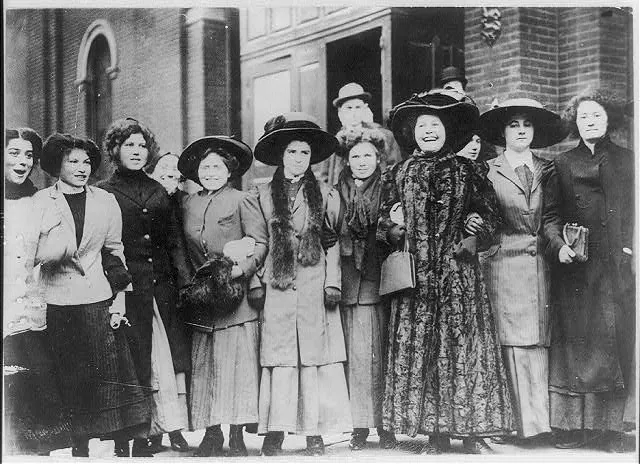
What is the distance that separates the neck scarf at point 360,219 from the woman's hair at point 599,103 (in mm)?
1381

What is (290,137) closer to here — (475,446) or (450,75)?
(450,75)

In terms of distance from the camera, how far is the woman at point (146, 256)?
5.10m

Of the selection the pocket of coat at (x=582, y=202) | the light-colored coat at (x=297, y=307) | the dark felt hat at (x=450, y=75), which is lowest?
the light-colored coat at (x=297, y=307)

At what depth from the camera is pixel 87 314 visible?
501 cm

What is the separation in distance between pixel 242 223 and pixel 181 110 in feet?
4.16

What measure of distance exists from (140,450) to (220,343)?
2.95ft

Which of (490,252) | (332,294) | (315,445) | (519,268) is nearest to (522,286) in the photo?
(519,268)

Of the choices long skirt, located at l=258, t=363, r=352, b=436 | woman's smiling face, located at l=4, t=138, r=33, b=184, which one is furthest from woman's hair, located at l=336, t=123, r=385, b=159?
woman's smiling face, located at l=4, t=138, r=33, b=184

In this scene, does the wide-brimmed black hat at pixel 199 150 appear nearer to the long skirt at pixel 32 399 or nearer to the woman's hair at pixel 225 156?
the woman's hair at pixel 225 156

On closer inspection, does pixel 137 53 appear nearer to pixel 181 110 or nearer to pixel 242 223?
pixel 181 110

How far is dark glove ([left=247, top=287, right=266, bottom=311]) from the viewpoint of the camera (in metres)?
5.09

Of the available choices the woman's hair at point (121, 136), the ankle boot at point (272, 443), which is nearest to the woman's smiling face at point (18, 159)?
the woman's hair at point (121, 136)

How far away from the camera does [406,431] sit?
4984 millimetres

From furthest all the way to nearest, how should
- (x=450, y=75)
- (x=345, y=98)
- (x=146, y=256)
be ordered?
(x=450, y=75)
(x=345, y=98)
(x=146, y=256)
